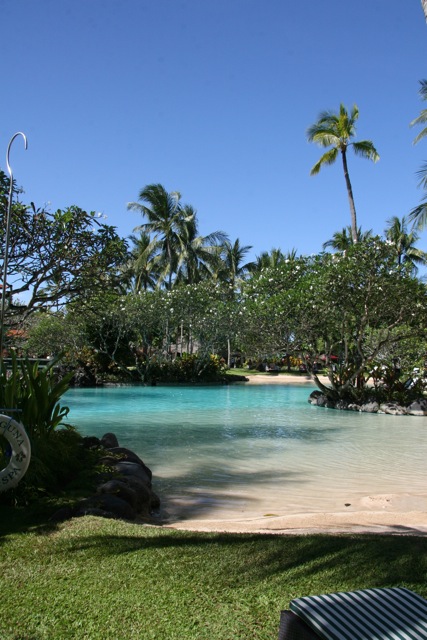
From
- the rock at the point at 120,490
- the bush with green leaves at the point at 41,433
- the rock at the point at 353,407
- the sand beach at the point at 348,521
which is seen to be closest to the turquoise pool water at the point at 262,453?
the sand beach at the point at 348,521

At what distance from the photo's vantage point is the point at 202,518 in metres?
6.81

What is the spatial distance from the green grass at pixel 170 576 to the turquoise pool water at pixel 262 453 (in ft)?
9.22

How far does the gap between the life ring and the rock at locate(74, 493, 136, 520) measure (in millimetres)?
646

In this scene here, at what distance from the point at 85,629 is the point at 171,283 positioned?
128 feet

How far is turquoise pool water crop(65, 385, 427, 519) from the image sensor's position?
802 centimetres

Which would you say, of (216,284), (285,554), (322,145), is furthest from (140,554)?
(216,284)

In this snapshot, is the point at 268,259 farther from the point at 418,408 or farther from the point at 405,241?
the point at 418,408

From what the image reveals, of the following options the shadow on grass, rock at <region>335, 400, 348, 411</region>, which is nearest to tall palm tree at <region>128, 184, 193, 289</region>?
rock at <region>335, 400, 348, 411</region>

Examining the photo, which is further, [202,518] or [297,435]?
[297,435]

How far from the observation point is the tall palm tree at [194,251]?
4078 centimetres

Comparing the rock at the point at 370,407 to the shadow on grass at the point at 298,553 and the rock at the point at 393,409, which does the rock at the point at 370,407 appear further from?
the shadow on grass at the point at 298,553

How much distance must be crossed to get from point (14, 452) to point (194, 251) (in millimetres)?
37909

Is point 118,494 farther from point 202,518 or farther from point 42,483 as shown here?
point 202,518

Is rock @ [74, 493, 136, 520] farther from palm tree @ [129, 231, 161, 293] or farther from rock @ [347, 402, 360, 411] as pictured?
palm tree @ [129, 231, 161, 293]
